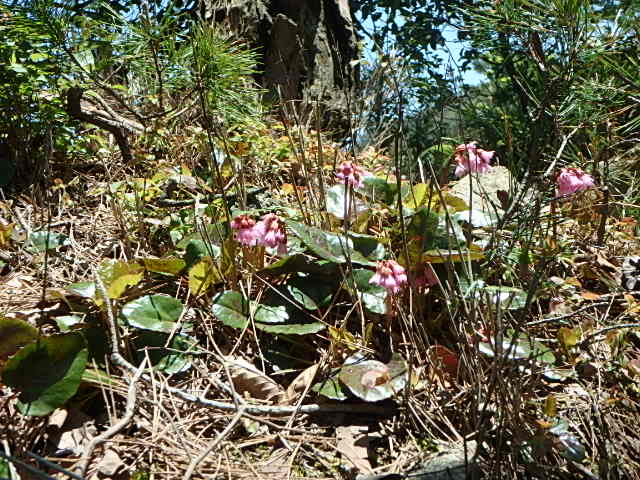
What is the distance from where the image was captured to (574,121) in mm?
2002

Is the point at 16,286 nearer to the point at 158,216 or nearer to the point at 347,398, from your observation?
the point at 158,216

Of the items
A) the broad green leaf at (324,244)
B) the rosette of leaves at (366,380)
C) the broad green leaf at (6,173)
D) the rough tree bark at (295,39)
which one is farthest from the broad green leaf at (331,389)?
the rough tree bark at (295,39)

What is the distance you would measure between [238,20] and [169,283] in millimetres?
2450

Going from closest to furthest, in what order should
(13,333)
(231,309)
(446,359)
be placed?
(13,333)
(446,359)
(231,309)

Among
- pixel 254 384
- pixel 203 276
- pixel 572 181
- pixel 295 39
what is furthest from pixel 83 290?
pixel 295 39

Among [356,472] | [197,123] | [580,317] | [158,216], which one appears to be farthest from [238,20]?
[356,472]

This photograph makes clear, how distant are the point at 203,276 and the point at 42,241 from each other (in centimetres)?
64

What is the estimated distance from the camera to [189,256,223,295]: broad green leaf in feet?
5.00

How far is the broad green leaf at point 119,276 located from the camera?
4.45 feet

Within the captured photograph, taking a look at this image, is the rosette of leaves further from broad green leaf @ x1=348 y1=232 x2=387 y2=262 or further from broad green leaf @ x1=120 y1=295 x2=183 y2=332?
broad green leaf @ x1=120 y1=295 x2=183 y2=332

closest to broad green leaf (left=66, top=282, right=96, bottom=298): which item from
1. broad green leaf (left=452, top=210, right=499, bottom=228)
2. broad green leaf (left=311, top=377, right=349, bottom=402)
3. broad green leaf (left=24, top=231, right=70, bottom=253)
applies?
broad green leaf (left=24, top=231, right=70, bottom=253)

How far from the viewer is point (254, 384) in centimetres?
138

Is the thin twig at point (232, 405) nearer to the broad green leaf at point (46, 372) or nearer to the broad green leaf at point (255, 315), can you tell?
the broad green leaf at point (46, 372)

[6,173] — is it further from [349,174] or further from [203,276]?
[349,174]
